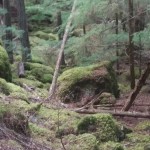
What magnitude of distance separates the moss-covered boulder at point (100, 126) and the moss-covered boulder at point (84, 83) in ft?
14.4

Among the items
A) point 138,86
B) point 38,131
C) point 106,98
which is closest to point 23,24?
point 106,98

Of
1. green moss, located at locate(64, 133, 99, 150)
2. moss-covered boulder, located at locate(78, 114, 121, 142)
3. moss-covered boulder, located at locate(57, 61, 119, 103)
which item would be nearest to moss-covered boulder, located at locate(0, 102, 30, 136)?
green moss, located at locate(64, 133, 99, 150)

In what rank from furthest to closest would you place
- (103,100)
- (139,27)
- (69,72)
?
(139,27) → (69,72) → (103,100)

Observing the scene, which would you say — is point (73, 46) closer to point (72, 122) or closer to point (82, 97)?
point (82, 97)

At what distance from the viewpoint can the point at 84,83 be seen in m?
11.8

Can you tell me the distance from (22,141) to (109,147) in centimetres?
173

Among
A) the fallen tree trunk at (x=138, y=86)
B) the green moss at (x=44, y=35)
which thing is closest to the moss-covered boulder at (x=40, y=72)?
the fallen tree trunk at (x=138, y=86)

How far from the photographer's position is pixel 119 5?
14219mm

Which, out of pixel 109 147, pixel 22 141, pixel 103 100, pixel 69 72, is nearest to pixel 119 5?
pixel 69 72

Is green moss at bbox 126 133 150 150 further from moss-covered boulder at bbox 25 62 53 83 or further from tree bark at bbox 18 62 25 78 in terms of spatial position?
moss-covered boulder at bbox 25 62 53 83

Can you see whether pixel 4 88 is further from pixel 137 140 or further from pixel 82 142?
pixel 137 140

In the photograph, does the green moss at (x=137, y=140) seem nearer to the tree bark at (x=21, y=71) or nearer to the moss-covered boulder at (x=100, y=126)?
the moss-covered boulder at (x=100, y=126)

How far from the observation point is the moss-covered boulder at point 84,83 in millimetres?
11672

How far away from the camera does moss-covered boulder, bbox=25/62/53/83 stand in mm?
16406
